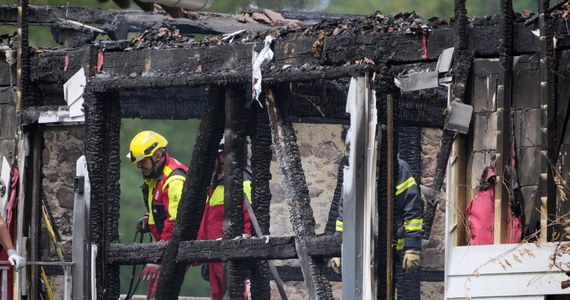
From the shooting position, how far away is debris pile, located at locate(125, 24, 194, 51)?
591 inches

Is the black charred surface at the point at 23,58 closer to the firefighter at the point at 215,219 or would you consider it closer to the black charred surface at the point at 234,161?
the firefighter at the point at 215,219

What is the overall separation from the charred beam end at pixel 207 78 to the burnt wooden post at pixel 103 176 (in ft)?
0.74

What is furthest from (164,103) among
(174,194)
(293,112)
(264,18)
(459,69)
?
(459,69)

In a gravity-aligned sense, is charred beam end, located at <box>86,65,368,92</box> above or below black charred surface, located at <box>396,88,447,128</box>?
above

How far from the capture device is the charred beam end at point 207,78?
1337 centimetres

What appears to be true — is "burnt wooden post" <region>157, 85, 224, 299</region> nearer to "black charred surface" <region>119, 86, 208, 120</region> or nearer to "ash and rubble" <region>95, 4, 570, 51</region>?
"ash and rubble" <region>95, 4, 570, 51</region>

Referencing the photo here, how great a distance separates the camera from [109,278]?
15.2 meters

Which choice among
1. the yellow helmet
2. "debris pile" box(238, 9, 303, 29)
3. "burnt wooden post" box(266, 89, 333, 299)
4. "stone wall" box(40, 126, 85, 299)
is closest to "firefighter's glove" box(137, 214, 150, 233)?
the yellow helmet

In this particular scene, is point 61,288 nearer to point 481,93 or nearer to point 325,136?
point 325,136

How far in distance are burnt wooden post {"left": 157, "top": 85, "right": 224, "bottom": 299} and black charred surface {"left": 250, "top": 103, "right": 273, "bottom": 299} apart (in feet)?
1.21

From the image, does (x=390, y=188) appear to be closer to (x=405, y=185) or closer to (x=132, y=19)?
(x=405, y=185)

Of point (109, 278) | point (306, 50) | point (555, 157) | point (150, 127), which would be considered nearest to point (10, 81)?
point (109, 278)

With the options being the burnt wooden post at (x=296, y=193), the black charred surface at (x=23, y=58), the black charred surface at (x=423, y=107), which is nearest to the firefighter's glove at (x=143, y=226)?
the black charred surface at (x=23, y=58)

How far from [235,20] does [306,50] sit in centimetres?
418
